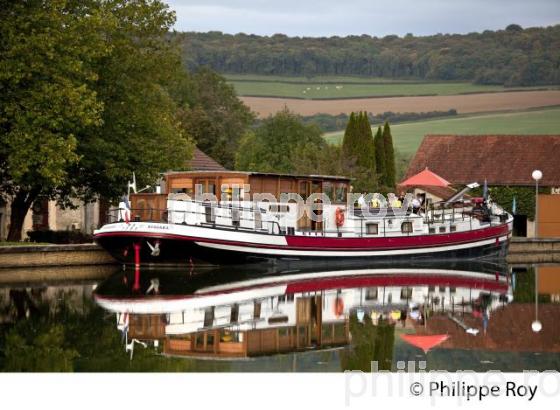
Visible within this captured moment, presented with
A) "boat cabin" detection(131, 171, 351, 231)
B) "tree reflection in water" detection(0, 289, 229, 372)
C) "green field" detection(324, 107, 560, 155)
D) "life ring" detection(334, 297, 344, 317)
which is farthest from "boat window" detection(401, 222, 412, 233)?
"green field" detection(324, 107, 560, 155)

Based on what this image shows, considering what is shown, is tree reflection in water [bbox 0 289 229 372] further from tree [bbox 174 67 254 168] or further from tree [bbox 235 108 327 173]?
tree [bbox 174 67 254 168]

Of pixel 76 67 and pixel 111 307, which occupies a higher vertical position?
pixel 76 67

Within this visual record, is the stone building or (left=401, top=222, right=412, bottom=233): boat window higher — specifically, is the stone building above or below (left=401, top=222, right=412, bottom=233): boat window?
below

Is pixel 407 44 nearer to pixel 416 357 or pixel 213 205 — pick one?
pixel 213 205

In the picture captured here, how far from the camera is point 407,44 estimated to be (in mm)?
75750

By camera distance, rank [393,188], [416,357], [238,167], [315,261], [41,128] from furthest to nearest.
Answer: [238,167] → [393,188] → [315,261] → [41,128] → [416,357]

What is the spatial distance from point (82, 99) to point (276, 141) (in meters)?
37.0

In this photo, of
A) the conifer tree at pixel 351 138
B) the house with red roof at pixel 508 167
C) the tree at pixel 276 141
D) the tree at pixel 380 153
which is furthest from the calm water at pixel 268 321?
the tree at pixel 276 141

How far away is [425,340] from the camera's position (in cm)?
2572

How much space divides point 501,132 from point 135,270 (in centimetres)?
3470

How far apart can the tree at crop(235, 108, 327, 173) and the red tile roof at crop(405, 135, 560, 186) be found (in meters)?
9.03

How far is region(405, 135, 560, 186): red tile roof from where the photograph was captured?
65.6 meters

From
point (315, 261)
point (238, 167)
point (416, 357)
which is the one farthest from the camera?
point (238, 167)
